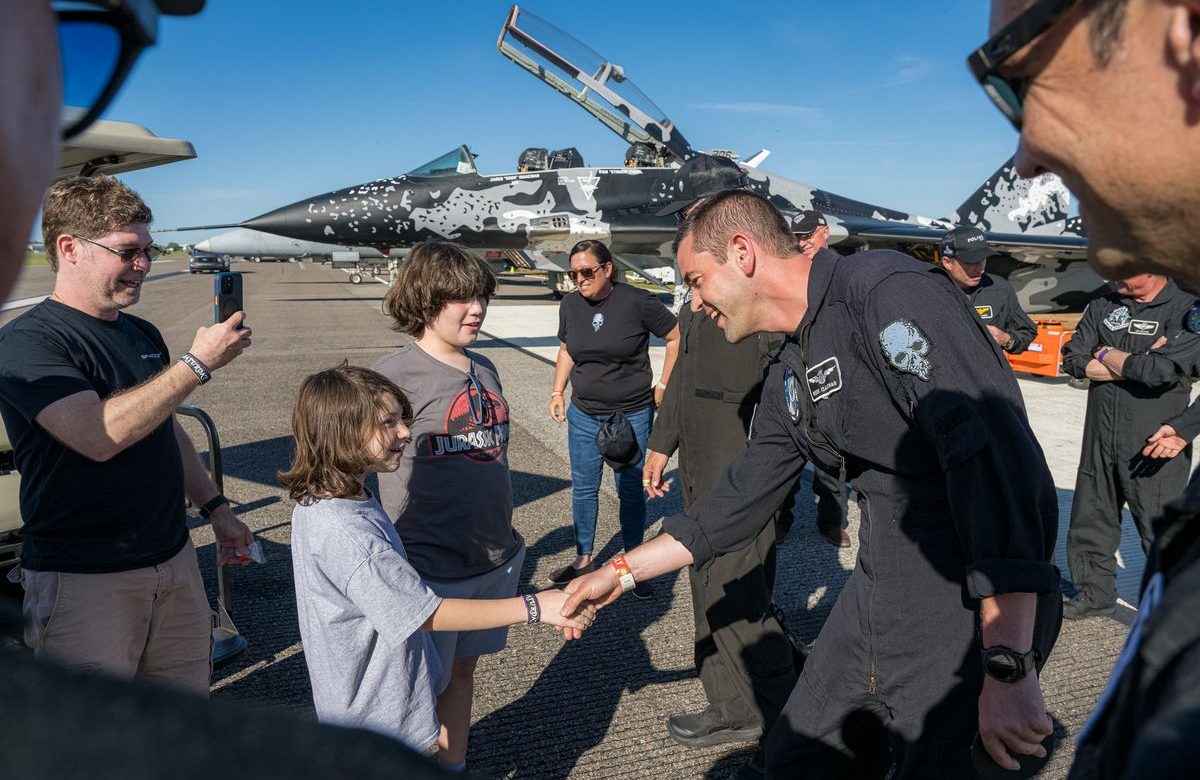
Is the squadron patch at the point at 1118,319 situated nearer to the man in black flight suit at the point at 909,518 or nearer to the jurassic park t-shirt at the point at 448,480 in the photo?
the man in black flight suit at the point at 909,518

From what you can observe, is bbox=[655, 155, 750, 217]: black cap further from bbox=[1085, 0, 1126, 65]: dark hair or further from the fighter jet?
the fighter jet

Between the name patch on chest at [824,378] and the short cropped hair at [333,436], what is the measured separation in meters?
1.25

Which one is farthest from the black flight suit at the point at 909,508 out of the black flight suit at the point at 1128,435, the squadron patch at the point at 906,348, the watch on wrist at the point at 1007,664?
the black flight suit at the point at 1128,435

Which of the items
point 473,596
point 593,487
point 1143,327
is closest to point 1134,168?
point 473,596

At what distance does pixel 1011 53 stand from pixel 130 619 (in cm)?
276

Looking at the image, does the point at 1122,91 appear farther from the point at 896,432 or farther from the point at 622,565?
the point at 622,565

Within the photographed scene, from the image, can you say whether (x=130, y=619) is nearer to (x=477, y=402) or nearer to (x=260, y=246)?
(x=477, y=402)

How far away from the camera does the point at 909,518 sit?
197 cm

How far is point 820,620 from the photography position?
169 inches

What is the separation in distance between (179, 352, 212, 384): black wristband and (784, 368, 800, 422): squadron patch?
179 cm

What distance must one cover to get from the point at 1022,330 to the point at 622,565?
199 inches

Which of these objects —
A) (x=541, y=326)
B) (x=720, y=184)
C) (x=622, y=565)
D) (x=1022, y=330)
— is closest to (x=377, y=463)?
(x=622, y=565)

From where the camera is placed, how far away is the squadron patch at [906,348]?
5.98 feet

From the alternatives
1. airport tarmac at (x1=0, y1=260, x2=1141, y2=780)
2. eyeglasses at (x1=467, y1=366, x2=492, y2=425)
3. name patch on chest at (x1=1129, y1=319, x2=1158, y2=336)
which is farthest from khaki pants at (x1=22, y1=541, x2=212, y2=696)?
name patch on chest at (x1=1129, y1=319, x2=1158, y2=336)
